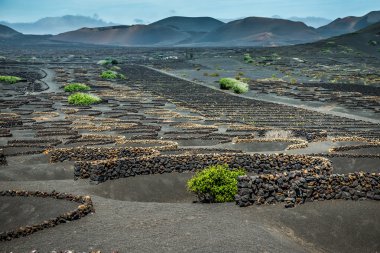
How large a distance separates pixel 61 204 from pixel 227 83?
86591 mm

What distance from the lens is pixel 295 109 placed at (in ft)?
247

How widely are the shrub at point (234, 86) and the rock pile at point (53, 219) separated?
3161 inches

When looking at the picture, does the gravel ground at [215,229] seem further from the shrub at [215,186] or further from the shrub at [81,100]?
the shrub at [81,100]

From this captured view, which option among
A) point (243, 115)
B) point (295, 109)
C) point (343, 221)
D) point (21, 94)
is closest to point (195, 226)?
point (343, 221)

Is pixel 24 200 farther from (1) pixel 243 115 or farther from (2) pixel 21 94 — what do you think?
(2) pixel 21 94

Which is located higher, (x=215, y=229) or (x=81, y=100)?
(x=215, y=229)

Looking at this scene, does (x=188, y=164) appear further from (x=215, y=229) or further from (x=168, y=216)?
(x=215, y=229)

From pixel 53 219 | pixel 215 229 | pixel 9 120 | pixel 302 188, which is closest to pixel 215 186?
pixel 302 188

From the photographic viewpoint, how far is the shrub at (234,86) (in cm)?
10068

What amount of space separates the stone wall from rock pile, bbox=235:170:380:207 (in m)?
5.09

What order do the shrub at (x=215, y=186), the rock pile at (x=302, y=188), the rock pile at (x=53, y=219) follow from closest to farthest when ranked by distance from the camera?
the rock pile at (x=53, y=219), the rock pile at (x=302, y=188), the shrub at (x=215, y=186)

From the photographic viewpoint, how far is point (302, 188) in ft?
73.7

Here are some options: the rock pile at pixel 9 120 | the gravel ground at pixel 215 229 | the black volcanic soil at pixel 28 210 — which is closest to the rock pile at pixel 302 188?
the gravel ground at pixel 215 229

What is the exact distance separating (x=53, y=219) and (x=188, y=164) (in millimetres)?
12570
